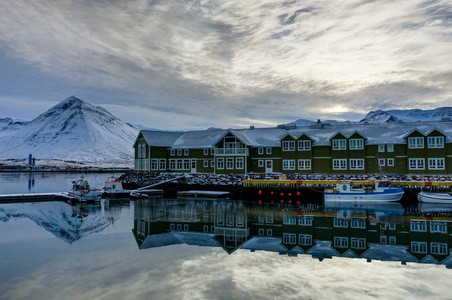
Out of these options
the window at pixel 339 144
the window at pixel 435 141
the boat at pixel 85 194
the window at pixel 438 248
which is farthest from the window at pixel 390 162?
the boat at pixel 85 194

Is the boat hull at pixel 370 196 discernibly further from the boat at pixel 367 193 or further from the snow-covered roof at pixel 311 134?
the snow-covered roof at pixel 311 134

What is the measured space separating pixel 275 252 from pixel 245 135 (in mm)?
44983

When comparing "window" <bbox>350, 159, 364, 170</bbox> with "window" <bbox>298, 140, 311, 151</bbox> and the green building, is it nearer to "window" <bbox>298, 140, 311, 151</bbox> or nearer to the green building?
the green building

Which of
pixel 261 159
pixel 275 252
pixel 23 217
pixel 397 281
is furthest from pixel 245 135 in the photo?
pixel 397 281

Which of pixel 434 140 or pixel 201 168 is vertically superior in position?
pixel 434 140

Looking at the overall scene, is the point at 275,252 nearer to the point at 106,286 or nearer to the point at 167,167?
the point at 106,286

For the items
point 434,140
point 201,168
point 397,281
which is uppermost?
point 434,140

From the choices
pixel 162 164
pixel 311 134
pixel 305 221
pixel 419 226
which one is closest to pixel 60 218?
pixel 305 221

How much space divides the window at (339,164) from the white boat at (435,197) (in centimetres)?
1421

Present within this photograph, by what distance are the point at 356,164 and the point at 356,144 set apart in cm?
298

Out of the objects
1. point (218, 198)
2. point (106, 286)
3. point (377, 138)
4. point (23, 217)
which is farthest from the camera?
point (377, 138)

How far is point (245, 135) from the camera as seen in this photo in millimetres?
64125

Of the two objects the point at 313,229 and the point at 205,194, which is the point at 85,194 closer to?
the point at 205,194

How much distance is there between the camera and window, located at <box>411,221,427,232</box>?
25.5 meters
